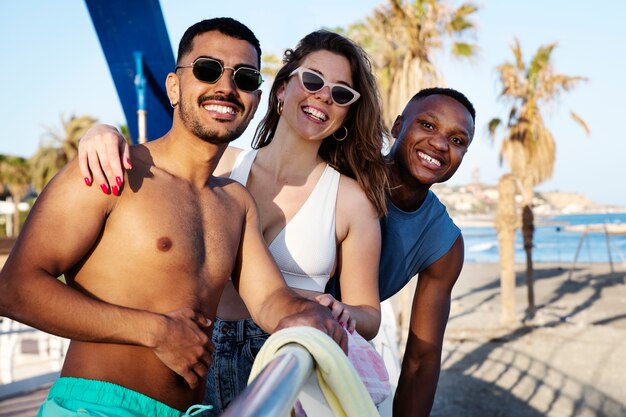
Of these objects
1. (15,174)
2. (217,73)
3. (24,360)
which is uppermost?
(217,73)

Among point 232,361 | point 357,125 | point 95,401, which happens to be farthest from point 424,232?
point 95,401

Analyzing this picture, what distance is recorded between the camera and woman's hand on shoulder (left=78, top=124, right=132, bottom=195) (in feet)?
6.48

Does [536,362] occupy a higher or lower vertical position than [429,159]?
lower

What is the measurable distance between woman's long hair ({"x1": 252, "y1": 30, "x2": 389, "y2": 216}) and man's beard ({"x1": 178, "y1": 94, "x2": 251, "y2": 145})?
85cm

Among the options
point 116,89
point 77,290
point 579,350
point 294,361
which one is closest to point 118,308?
point 77,290

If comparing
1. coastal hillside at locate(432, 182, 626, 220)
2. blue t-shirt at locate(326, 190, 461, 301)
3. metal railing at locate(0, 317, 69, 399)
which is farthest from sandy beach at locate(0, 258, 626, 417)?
coastal hillside at locate(432, 182, 626, 220)

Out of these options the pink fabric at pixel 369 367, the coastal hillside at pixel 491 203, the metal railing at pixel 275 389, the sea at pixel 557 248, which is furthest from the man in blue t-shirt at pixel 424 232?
the coastal hillside at pixel 491 203

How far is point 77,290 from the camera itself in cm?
192

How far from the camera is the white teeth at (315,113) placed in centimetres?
296

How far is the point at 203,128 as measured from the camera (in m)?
2.25

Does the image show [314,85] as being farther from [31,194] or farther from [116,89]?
[31,194]

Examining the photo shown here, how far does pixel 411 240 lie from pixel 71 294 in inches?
72.4

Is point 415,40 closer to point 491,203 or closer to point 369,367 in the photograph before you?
point 369,367

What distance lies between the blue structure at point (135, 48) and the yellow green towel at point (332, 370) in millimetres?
6277
